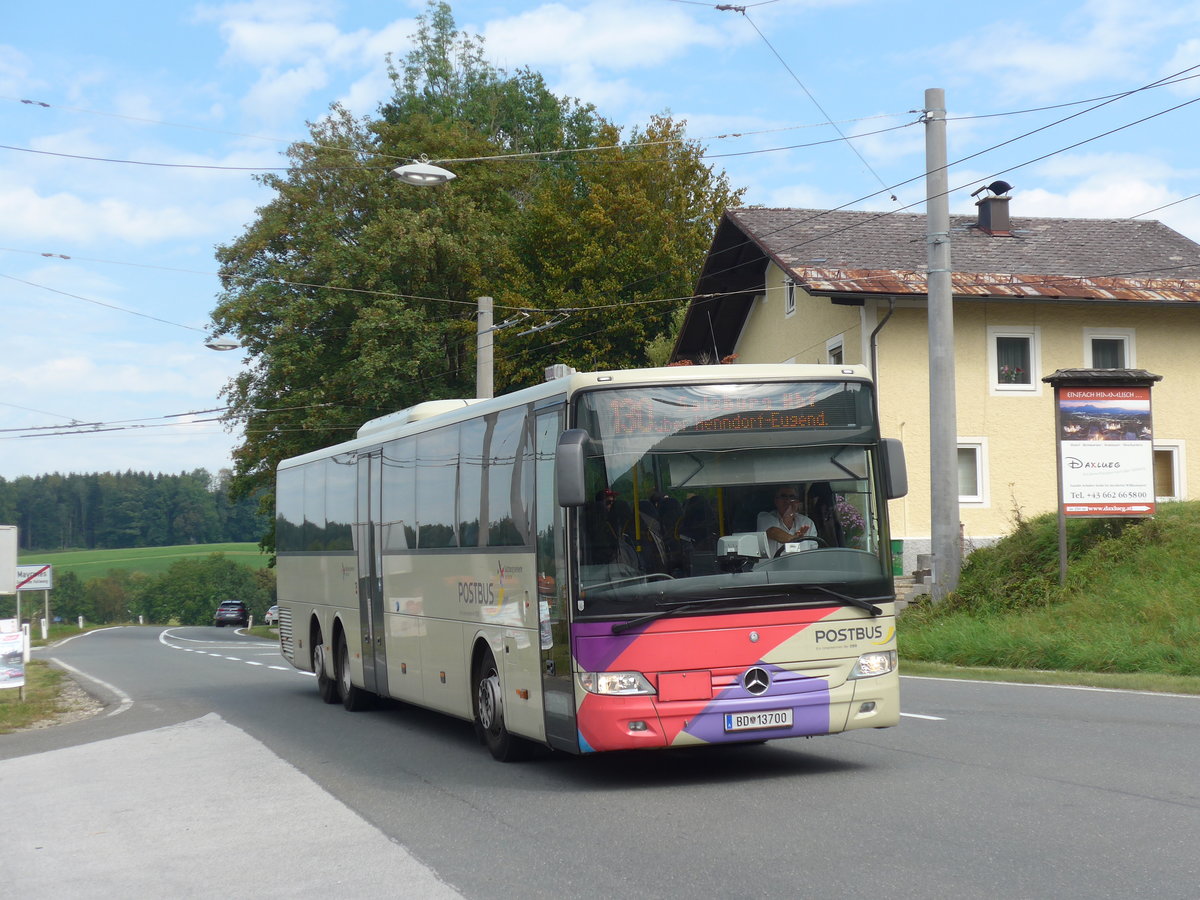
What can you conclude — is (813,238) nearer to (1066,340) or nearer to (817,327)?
(817,327)

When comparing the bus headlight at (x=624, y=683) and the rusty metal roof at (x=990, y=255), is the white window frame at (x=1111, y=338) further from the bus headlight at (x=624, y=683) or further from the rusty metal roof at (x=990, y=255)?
the bus headlight at (x=624, y=683)

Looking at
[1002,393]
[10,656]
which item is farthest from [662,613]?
[1002,393]

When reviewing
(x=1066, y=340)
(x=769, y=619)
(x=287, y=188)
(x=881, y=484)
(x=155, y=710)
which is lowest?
(x=155, y=710)

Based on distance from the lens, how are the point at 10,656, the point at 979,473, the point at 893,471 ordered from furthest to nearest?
the point at 979,473 < the point at 10,656 < the point at 893,471

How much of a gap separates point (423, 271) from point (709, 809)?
128 feet

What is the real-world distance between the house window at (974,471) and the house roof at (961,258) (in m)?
3.28

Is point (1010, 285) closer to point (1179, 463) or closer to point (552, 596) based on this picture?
point (1179, 463)

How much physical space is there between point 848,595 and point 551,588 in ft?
6.50

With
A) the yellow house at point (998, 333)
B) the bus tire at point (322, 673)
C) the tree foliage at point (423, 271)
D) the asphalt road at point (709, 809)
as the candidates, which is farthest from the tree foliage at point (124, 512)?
the asphalt road at point (709, 809)

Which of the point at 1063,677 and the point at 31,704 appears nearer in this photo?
the point at 1063,677

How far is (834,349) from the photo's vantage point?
3334 centimetres

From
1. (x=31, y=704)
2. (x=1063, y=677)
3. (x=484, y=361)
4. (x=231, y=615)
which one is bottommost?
(x=231, y=615)

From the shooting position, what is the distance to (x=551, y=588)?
10.0m

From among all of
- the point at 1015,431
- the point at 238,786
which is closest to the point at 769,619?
the point at 238,786
